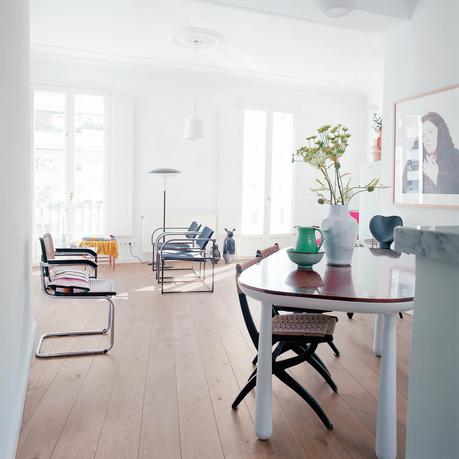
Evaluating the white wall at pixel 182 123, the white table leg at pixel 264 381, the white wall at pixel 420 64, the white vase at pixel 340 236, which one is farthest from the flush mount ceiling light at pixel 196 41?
the white table leg at pixel 264 381

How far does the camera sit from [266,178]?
768cm

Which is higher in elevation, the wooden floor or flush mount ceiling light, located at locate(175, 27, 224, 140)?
flush mount ceiling light, located at locate(175, 27, 224, 140)

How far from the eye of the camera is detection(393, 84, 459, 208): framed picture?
12.9 ft

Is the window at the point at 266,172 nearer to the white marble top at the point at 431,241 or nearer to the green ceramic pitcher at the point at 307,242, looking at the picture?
the green ceramic pitcher at the point at 307,242

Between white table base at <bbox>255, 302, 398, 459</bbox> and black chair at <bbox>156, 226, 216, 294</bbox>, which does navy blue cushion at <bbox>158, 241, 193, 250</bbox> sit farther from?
white table base at <bbox>255, 302, 398, 459</bbox>

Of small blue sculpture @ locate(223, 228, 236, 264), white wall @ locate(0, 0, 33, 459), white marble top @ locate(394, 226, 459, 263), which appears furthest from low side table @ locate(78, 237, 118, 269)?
white marble top @ locate(394, 226, 459, 263)

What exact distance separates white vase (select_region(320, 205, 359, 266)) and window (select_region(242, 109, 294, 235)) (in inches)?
198

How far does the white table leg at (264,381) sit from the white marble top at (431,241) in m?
1.23

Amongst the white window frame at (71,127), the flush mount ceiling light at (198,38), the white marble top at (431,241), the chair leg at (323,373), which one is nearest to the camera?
the white marble top at (431,241)

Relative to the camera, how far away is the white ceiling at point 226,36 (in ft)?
16.2

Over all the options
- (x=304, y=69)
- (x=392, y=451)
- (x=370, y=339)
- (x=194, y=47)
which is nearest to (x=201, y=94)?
(x=194, y=47)

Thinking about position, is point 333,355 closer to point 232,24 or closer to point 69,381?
point 69,381

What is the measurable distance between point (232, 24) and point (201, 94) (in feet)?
6.40

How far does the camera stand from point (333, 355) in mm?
3066
